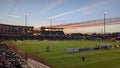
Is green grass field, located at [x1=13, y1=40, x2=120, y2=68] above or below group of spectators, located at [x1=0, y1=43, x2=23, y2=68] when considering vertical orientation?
below

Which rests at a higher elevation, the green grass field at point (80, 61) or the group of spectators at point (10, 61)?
the group of spectators at point (10, 61)

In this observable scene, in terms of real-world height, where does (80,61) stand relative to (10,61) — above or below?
below

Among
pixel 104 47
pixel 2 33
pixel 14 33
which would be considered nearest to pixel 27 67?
pixel 104 47

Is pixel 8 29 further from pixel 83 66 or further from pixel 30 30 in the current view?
pixel 83 66

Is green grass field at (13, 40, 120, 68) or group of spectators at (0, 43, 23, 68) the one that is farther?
green grass field at (13, 40, 120, 68)

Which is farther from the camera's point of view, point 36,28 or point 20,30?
point 36,28

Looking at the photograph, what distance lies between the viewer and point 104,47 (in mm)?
49812

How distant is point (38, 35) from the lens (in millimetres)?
153500

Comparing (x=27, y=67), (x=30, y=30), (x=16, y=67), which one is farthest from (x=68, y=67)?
(x=30, y=30)

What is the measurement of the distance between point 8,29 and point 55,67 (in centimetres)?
11993

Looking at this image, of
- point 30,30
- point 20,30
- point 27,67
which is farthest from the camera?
point 30,30

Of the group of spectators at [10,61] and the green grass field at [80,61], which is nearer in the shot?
the group of spectators at [10,61]

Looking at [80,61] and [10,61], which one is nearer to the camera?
[10,61]

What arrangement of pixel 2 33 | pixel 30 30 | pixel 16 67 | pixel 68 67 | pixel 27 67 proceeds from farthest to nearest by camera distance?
pixel 30 30 < pixel 2 33 < pixel 68 67 < pixel 27 67 < pixel 16 67
